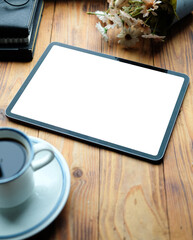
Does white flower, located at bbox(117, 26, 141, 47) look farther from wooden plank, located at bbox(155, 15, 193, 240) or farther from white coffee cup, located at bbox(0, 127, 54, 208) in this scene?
white coffee cup, located at bbox(0, 127, 54, 208)

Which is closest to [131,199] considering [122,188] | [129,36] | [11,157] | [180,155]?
[122,188]

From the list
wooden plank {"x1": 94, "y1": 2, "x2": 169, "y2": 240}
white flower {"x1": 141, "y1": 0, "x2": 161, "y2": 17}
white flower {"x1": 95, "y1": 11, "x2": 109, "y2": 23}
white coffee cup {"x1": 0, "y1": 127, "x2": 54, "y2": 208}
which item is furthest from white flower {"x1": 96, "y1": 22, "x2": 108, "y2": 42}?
white coffee cup {"x1": 0, "y1": 127, "x2": 54, "y2": 208}

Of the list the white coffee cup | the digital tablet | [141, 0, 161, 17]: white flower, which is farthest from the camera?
[141, 0, 161, 17]: white flower

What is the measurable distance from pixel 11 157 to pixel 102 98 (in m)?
0.36

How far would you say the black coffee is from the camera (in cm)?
58

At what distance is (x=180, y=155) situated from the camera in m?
0.79

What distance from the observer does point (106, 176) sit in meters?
0.75

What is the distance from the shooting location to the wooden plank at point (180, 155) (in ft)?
2.26

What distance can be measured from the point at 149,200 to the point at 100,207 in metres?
0.11

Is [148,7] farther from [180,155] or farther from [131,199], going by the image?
[131,199]

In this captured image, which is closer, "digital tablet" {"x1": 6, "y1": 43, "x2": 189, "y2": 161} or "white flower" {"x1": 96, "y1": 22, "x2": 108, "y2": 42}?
"digital tablet" {"x1": 6, "y1": 43, "x2": 189, "y2": 161}

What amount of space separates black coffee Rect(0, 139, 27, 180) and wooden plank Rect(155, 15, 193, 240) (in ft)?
1.07

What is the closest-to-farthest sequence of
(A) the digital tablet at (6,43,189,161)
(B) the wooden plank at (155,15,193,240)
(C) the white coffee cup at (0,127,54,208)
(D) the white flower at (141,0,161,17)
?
(C) the white coffee cup at (0,127,54,208) < (B) the wooden plank at (155,15,193,240) < (A) the digital tablet at (6,43,189,161) < (D) the white flower at (141,0,161,17)

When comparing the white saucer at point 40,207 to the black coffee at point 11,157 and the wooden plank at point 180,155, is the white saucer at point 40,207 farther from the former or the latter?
the wooden plank at point 180,155
